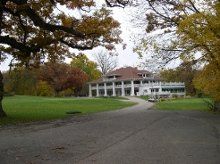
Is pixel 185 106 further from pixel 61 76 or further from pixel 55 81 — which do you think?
pixel 55 81

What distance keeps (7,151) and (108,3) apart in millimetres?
16870

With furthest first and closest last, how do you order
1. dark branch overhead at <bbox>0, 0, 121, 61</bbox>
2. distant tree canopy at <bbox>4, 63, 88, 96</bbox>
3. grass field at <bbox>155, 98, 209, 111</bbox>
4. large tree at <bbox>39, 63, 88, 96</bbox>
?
large tree at <bbox>39, 63, 88, 96</bbox> → distant tree canopy at <bbox>4, 63, 88, 96</bbox> → grass field at <bbox>155, 98, 209, 111</bbox> → dark branch overhead at <bbox>0, 0, 121, 61</bbox>

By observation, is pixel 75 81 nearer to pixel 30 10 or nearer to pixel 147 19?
pixel 147 19

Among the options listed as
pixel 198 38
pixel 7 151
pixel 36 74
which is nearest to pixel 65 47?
pixel 198 38

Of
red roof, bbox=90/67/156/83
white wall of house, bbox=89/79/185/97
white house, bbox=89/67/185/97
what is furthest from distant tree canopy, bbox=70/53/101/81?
red roof, bbox=90/67/156/83

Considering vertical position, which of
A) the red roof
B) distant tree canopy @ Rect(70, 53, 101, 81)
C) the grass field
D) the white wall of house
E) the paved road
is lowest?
the paved road

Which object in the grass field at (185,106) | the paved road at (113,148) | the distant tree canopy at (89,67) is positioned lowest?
the paved road at (113,148)

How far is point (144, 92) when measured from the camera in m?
130

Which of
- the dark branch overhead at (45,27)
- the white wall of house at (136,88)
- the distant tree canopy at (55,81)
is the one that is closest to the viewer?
the dark branch overhead at (45,27)

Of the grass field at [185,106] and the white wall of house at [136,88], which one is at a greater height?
the white wall of house at [136,88]

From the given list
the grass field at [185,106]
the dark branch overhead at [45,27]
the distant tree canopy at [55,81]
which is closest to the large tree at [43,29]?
the dark branch overhead at [45,27]

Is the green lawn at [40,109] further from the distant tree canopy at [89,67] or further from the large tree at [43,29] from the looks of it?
the distant tree canopy at [89,67]

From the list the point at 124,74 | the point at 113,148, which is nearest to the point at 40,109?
the point at 113,148

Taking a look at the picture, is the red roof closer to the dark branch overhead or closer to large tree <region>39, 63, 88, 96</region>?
large tree <region>39, 63, 88, 96</region>
